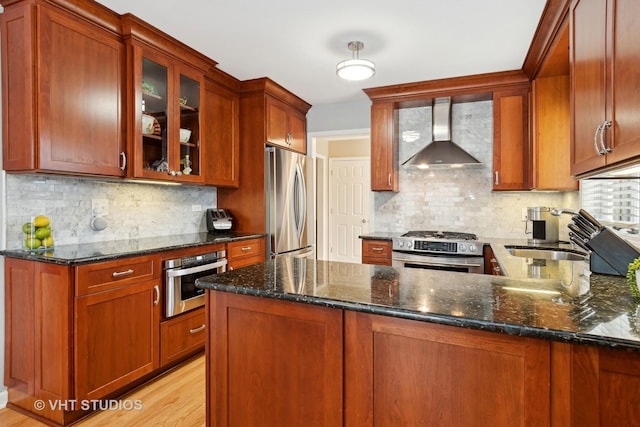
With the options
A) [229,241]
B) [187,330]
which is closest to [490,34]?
[229,241]

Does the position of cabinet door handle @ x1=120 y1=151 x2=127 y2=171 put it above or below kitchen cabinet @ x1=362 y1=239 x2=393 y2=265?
above

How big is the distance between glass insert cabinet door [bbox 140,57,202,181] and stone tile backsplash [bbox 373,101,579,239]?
2097 mm

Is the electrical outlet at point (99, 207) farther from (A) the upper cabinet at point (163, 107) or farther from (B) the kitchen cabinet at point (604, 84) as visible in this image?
(B) the kitchen cabinet at point (604, 84)

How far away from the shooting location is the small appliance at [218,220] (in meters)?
3.52

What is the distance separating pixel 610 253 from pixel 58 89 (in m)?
2.99

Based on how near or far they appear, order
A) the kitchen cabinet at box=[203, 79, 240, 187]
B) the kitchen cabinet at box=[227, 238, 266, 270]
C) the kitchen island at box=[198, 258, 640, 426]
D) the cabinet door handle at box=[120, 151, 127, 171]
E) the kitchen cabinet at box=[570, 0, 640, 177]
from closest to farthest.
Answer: the kitchen island at box=[198, 258, 640, 426], the kitchen cabinet at box=[570, 0, 640, 177], the cabinet door handle at box=[120, 151, 127, 171], the kitchen cabinet at box=[227, 238, 266, 270], the kitchen cabinet at box=[203, 79, 240, 187]

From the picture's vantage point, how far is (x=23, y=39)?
6.55ft

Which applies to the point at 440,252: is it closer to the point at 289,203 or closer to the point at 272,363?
the point at 289,203

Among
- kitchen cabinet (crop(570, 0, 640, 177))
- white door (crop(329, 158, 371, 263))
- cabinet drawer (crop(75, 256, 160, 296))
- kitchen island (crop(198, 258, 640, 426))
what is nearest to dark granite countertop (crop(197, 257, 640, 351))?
kitchen island (crop(198, 258, 640, 426))

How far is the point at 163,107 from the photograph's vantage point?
9.04ft

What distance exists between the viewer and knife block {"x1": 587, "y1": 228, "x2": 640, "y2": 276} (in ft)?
5.10

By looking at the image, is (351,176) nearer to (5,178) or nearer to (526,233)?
(526,233)

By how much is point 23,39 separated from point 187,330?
208 centimetres

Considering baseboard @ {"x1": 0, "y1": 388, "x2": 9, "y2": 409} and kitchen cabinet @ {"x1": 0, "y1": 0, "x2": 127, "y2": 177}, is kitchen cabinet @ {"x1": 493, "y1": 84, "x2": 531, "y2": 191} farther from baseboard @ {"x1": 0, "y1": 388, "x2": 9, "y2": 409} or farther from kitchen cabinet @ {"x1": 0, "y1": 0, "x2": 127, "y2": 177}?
baseboard @ {"x1": 0, "y1": 388, "x2": 9, "y2": 409}
